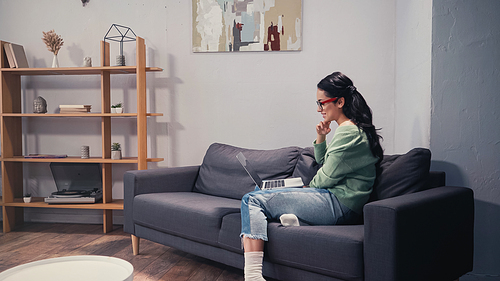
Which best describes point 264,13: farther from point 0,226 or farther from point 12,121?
point 0,226

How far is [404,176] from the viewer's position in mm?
2006

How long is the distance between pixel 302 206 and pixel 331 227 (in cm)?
18

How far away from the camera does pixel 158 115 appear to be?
3361 mm

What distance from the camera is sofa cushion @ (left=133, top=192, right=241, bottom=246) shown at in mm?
2238

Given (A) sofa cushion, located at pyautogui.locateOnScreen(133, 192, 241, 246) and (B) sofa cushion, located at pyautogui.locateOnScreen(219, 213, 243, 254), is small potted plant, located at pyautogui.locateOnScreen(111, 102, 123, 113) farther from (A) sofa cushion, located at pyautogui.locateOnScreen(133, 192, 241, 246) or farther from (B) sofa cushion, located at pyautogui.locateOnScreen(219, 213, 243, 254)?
(B) sofa cushion, located at pyautogui.locateOnScreen(219, 213, 243, 254)

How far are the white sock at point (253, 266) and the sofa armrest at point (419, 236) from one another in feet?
1.56

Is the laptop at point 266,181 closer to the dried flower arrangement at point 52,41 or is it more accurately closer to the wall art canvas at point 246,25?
the wall art canvas at point 246,25

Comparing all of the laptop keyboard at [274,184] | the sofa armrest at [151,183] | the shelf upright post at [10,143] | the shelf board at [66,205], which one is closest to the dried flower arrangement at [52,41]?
the shelf upright post at [10,143]

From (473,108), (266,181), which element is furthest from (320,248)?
(473,108)

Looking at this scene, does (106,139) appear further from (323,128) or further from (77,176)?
(323,128)

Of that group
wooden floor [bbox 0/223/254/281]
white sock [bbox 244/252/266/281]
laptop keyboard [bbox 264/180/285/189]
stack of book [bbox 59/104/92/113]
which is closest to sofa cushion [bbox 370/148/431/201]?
laptop keyboard [bbox 264/180/285/189]

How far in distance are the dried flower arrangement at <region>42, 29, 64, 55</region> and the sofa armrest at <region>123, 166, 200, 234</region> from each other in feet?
4.95

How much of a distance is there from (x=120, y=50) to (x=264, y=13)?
1.35 meters

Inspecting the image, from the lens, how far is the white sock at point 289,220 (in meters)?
1.93
